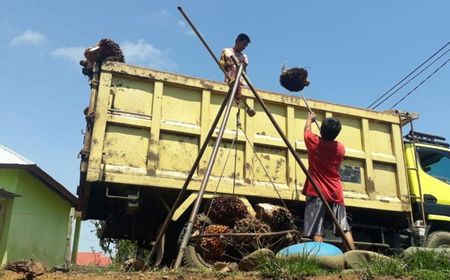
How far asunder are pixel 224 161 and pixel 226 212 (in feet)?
2.56

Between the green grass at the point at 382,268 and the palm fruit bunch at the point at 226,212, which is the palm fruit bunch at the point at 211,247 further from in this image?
the green grass at the point at 382,268

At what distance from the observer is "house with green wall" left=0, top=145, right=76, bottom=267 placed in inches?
459

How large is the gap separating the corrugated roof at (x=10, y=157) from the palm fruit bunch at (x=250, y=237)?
8.47 m

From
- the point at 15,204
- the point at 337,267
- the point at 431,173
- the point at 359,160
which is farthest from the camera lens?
the point at 15,204

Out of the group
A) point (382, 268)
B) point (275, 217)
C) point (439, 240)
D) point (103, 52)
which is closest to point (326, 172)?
point (275, 217)

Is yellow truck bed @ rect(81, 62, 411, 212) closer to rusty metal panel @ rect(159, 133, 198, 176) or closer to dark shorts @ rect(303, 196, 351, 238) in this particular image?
rusty metal panel @ rect(159, 133, 198, 176)

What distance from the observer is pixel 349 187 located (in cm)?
682

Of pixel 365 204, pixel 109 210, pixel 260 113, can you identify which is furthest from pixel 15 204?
pixel 365 204

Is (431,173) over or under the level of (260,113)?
under

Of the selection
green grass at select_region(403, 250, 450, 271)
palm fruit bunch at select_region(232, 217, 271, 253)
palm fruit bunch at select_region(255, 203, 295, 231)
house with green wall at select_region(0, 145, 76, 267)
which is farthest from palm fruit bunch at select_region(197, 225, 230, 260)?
house with green wall at select_region(0, 145, 76, 267)

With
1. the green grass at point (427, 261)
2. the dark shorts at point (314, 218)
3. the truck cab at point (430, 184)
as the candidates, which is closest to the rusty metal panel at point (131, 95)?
the dark shorts at point (314, 218)

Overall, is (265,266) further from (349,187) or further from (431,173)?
(431,173)

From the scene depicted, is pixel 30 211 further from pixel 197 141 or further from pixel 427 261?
pixel 427 261

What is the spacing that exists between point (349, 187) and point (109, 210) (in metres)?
3.32
